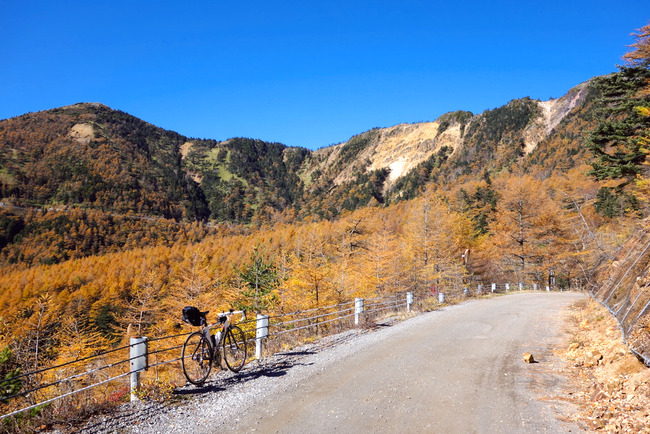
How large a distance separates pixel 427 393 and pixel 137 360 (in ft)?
16.2

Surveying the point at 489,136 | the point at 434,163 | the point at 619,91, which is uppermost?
the point at 489,136

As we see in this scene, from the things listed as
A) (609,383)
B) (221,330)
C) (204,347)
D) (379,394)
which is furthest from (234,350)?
(609,383)

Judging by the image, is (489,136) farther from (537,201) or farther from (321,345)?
(321,345)

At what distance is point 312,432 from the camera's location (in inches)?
186

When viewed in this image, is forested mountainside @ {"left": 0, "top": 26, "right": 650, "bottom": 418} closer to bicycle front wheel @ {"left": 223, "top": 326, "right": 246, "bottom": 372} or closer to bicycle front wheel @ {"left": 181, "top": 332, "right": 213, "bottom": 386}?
bicycle front wheel @ {"left": 181, "top": 332, "right": 213, "bottom": 386}

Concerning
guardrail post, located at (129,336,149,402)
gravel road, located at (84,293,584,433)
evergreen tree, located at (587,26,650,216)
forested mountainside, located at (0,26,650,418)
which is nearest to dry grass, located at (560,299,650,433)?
gravel road, located at (84,293,584,433)

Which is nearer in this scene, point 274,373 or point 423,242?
point 274,373

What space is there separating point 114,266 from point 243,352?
124530 mm

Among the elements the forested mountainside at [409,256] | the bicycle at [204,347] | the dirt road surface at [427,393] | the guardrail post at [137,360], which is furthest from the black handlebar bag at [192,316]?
the forested mountainside at [409,256]

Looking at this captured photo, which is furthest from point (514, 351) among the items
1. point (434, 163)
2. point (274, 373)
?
point (434, 163)

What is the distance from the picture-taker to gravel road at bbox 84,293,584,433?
4906 millimetres

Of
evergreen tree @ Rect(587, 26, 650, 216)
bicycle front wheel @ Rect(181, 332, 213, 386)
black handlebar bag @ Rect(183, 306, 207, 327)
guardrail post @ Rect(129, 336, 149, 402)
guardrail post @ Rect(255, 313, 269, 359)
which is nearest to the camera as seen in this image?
guardrail post @ Rect(129, 336, 149, 402)

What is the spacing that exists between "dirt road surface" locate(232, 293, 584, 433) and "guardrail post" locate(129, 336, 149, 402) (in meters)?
1.98

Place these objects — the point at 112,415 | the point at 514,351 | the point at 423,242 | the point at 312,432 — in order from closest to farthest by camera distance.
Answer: the point at 312,432
the point at 112,415
the point at 514,351
the point at 423,242
